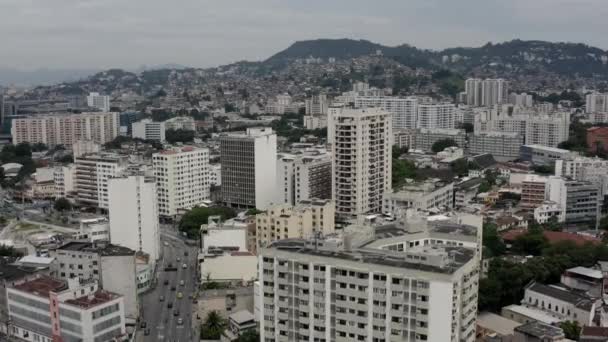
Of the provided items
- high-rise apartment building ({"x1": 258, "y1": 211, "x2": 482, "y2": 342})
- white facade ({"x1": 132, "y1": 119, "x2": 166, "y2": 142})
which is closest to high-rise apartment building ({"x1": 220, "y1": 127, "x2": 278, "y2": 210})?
high-rise apartment building ({"x1": 258, "y1": 211, "x2": 482, "y2": 342})

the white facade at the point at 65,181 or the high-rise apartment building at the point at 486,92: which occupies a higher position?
the high-rise apartment building at the point at 486,92

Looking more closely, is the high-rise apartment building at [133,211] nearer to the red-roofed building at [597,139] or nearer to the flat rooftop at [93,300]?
the flat rooftop at [93,300]

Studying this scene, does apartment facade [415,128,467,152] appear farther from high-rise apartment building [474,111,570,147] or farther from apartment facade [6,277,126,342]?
apartment facade [6,277,126,342]

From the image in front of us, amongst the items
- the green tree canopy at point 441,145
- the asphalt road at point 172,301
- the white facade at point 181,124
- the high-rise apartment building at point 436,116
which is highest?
the high-rise apartment building at point 436,116

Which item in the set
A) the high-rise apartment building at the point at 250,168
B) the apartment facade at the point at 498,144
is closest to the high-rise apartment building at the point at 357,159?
the high-rise apartment building at the point at 250,168

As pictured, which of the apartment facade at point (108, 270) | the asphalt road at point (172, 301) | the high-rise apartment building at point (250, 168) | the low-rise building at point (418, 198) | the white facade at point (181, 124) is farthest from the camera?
the white facade at point (181, 124)

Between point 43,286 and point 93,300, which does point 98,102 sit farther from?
point 93,300

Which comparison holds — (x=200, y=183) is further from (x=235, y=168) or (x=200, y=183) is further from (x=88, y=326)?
(x=88, y=326)
